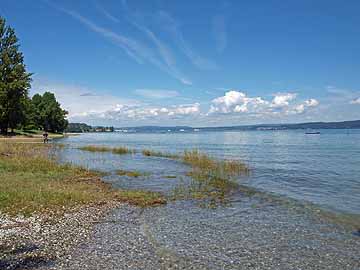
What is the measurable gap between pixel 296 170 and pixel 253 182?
11.5 m

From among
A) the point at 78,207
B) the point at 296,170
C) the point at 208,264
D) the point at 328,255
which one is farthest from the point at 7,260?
the point at 296,170

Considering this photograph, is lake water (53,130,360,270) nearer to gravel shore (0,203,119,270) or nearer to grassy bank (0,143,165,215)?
gravel shore (0,203,119,270)

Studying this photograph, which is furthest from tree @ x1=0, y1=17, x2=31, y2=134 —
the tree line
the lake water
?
the lake water

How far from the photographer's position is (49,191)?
18.9 metres

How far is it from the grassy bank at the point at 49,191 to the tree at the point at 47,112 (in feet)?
361

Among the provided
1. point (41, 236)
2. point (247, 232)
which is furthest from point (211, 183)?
point (41, 236)

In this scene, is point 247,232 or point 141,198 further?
point 141,198

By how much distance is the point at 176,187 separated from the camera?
24.8 meters

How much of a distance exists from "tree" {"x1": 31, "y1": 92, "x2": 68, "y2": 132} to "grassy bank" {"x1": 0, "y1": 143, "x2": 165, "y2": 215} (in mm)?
110044

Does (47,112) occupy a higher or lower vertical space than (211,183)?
higher

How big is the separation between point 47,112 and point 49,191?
128335mm

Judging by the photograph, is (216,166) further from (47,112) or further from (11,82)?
(47,112)

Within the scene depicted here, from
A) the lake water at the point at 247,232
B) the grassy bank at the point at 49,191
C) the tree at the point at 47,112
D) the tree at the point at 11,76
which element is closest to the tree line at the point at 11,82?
the tree at the point at 11,76

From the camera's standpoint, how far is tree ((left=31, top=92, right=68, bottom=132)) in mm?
136375
